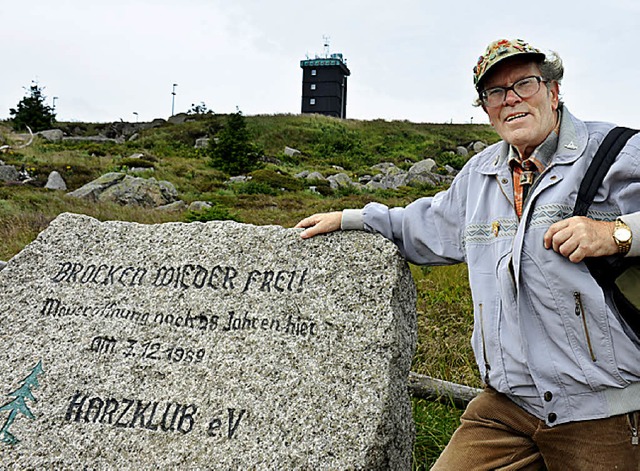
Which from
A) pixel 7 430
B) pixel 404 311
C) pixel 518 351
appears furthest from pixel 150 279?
pixel 518 351

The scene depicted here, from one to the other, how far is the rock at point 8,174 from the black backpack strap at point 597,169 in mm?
17474

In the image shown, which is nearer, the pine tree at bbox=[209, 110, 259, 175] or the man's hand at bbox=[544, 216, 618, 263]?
the man's hand at bbox=[544, 216, 618, 263]

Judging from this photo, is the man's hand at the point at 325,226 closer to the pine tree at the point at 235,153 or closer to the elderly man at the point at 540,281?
the elderly man at the point at 540,281

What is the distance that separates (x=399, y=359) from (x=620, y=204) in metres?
1.24

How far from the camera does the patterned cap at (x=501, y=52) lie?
249cm

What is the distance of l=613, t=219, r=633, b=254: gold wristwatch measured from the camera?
2.16 meters

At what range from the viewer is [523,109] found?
100.0 inches

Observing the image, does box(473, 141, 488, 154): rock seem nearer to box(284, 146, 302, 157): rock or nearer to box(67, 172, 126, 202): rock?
box(284, 146, 302, 157): rock

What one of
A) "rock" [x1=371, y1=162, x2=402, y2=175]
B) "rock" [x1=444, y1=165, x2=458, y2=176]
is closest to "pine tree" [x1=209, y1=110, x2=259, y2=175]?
"rock" [x1=371, y1=162, x2=402, y2=175]

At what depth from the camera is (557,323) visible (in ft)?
7.36

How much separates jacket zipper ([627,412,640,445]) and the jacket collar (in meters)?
1.08

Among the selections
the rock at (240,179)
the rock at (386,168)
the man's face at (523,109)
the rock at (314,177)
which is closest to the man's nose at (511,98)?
the man's face at (523,109)

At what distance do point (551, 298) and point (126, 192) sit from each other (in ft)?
47.6

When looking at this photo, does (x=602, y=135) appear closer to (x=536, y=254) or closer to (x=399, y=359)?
(x=536, y=254)
